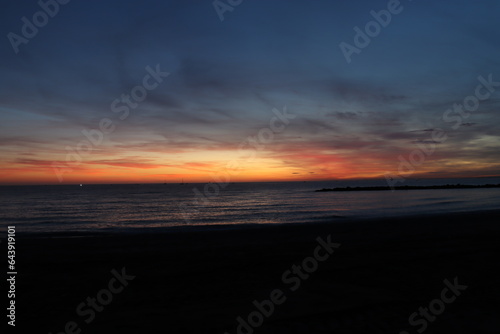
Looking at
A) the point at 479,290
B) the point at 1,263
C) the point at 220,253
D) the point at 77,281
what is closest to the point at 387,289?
the point at 479,290

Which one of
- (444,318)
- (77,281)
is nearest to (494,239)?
(444,318)

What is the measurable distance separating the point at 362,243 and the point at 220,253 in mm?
7228

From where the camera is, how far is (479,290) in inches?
345

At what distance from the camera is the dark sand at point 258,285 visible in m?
6.95

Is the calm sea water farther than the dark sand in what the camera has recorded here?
Yes

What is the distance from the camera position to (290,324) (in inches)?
272

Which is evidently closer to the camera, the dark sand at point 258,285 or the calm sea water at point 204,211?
the dark sand at point 258,285

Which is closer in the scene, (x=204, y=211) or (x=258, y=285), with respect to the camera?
(x=258, y=285)

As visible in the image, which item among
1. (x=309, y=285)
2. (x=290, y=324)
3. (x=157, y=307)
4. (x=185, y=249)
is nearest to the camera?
(x=290, y=324)

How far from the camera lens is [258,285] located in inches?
380

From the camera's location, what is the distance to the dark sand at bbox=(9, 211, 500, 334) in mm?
6949

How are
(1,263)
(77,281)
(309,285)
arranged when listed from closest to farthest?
1. (309,285)
2. (77,281)
3. (1,263)

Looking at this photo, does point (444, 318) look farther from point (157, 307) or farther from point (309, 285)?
point (157, 307)

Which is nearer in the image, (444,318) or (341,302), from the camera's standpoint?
(444,318)
